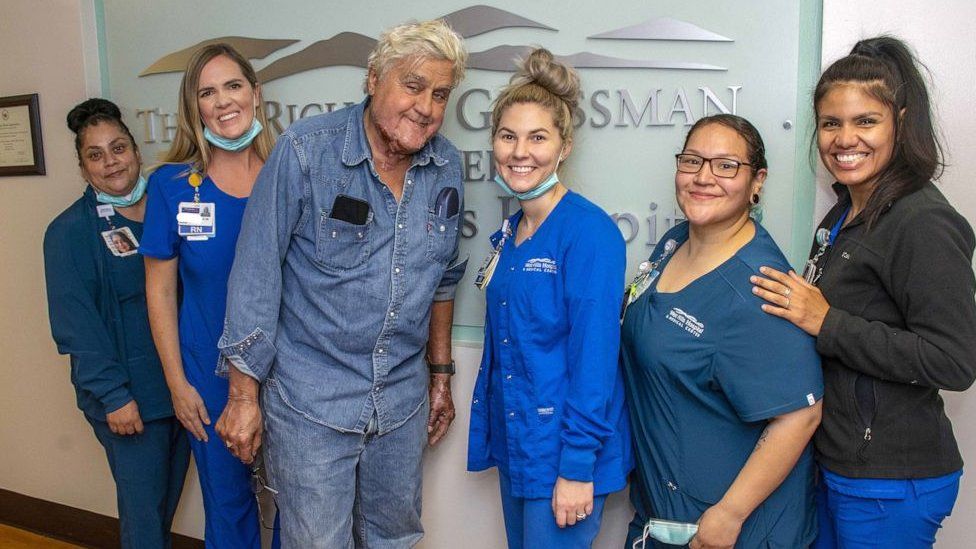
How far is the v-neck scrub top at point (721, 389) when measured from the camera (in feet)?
4.39

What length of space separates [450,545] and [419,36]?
1615mm

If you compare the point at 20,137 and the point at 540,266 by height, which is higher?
the point at 20,137

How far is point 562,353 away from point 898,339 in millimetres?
675

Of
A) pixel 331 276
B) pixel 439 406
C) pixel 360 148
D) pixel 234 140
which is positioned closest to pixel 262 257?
pixel 331 276

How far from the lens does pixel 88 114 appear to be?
2260 mm

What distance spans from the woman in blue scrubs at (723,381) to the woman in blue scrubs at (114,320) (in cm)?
158

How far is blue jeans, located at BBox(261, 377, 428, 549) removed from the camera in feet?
5.61

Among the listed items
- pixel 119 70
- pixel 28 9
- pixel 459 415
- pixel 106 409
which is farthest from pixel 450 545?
pixel 28 9

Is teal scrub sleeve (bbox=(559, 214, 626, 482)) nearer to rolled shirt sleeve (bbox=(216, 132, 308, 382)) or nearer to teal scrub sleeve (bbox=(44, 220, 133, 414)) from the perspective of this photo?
rolled shirt sleeve (bbox=(216, 132, 308, 382))

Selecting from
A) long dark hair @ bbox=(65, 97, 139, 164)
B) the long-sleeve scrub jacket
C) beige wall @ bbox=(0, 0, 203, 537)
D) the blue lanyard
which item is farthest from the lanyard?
beige wall @ bbox=(0, 0, 203, 537)

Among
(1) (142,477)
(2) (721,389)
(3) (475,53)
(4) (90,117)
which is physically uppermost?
(3) (475,53)

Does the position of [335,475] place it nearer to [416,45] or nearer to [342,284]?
[342,284]

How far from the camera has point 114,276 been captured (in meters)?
2.18

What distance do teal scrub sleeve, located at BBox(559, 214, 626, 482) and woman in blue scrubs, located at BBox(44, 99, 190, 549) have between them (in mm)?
1415
